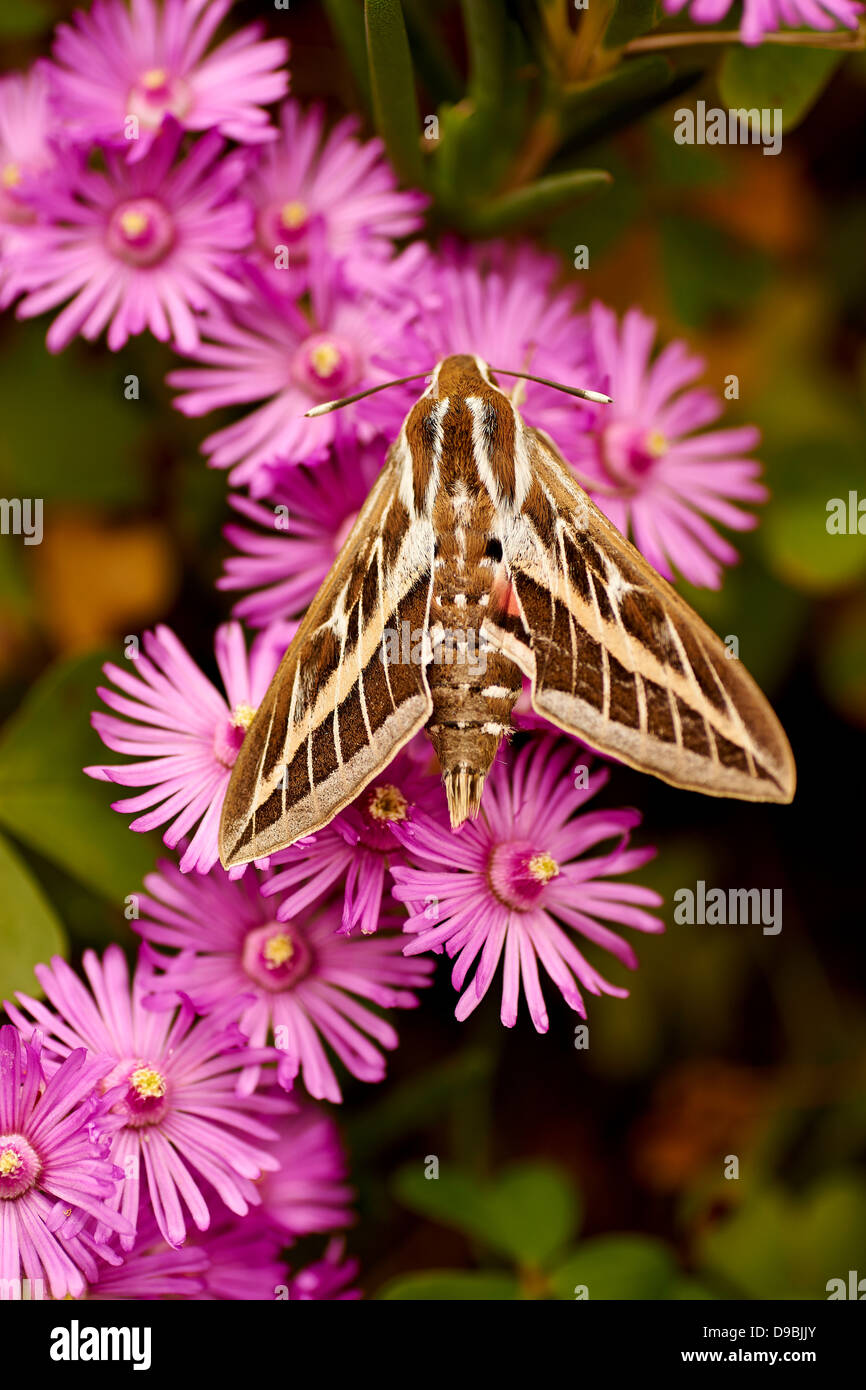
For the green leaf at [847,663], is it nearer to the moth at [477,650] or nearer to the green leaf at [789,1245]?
the green leaf at [789,1245]

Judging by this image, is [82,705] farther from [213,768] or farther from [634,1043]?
[634,1043]

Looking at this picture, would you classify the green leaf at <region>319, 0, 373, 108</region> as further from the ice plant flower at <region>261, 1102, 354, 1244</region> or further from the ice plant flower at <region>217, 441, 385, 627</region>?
the ice plant flower at <region>261, 1102, 354, 1244</region>

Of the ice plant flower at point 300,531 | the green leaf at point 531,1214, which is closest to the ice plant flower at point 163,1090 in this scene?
the ice plant flower at point 300,531

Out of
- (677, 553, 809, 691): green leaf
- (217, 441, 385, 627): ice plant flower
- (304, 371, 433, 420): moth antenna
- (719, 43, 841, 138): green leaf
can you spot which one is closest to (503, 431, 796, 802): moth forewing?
(304, 371, 433, 420): moth antenna

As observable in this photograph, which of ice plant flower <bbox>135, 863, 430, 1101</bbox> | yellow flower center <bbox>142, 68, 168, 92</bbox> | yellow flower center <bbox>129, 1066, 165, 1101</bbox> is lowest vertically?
yellow flower center <bbox>129, 1066, 165, 1101</bbox>

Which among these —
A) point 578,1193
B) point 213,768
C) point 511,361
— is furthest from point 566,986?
point 578,1193

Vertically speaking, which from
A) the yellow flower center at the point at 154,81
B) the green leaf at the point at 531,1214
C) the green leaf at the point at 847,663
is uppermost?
the yellow flower center at the point at 154,81
